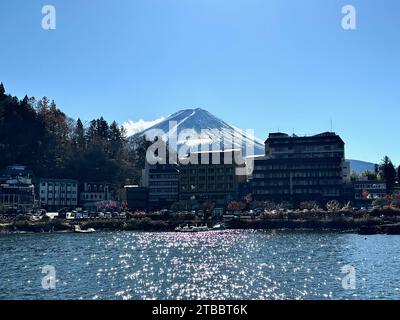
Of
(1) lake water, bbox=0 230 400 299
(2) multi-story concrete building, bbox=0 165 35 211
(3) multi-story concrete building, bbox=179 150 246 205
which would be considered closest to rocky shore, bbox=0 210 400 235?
(2) multi-story concrete building, bbox=0 165 35 211

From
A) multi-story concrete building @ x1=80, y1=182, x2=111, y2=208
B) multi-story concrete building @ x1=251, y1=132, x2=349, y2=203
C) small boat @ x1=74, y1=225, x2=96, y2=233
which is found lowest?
small boat @ x1=74, y1=225, x2=96, y2=233

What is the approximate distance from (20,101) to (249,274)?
13486cm

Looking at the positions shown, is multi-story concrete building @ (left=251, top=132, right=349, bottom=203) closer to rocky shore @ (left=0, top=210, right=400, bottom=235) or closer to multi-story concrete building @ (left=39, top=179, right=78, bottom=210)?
rocky shore @ (left=0, top=210, right=400, bottom=235)

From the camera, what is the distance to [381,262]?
56.6m

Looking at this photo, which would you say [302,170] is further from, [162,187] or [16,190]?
[16,190]

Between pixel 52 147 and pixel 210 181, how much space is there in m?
53.0

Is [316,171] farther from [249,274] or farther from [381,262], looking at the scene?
[249,274]

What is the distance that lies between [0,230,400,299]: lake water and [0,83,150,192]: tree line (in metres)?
75.4

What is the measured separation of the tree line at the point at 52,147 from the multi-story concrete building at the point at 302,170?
172ft

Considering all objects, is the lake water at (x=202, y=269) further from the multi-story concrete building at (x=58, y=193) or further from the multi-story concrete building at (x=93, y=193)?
the multi-story concrete building at (x=93, y=193)

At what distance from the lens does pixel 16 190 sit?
140750 millimetres

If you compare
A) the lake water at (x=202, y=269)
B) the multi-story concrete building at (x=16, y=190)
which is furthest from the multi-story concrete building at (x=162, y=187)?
the lake water at (x=202, y=269)

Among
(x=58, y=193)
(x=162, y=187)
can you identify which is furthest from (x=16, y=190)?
(x=162, y=187)

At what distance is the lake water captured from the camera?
3981 centimetres
